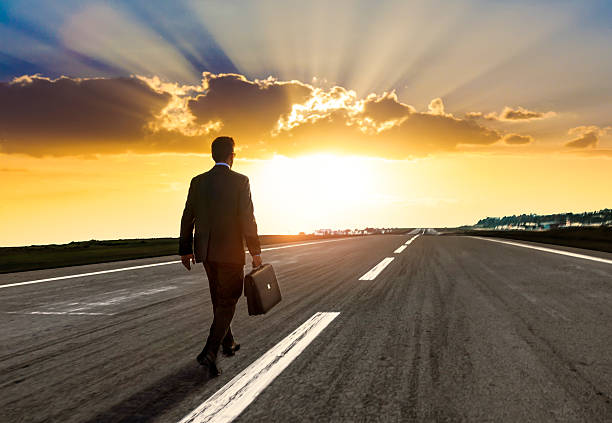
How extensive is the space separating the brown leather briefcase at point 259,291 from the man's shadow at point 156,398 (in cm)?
72

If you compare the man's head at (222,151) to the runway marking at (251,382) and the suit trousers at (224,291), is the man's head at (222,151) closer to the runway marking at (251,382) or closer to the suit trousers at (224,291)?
the suit trousers at (224,291)

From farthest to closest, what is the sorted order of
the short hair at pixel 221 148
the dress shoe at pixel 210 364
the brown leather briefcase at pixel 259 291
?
the short hair at pixel 221 148 → the brown leather briefcase at pixel 259 291 → the dress shoe at pixel 210 364

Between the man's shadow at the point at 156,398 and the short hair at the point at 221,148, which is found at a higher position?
the short hair at the point at 221,148

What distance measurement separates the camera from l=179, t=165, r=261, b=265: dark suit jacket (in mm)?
4375

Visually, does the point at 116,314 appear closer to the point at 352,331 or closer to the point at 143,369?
the point at 143,369

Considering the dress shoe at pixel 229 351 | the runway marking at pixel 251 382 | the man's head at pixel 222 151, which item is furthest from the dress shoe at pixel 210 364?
the man's head at pixel 222 151

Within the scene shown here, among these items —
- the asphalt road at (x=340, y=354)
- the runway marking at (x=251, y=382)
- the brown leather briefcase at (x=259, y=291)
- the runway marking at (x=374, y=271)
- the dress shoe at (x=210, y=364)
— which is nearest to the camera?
the runway marking at (x=251, y=382)

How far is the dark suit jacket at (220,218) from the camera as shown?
4375 mm

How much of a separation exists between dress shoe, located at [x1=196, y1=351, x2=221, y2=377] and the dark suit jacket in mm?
815

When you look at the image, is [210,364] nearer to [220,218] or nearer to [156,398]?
[156,398]

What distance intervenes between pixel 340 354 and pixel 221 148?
2.22 meters

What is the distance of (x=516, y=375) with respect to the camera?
3.91 metres

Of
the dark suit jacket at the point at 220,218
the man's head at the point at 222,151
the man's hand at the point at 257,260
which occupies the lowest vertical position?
the man's hand at the point at 257,260

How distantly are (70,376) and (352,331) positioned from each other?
2799 mm
